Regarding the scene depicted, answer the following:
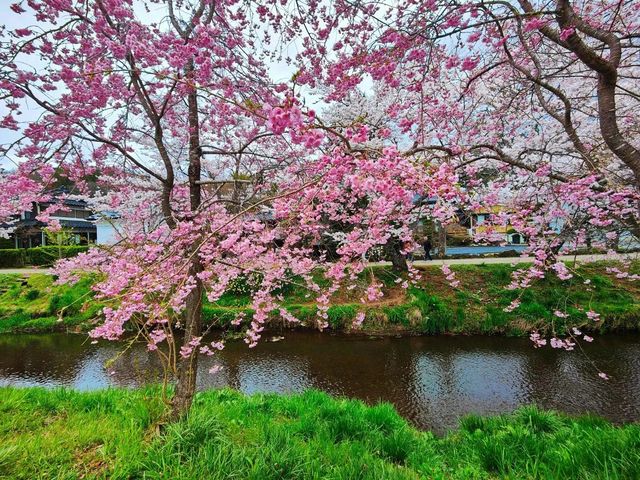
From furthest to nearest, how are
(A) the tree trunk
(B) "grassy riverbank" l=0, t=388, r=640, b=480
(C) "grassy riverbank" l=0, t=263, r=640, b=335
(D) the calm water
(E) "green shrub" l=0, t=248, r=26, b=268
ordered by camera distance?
(E) "green shrub" l=0, t=248, r=26, b=268
(C) "grassy riverbank" l=0, t=263, r=640, b=335
(D) the calm water
(A) the tree trunk
(B) "grassy riverbank" l=0, t=388, r=640, b=480

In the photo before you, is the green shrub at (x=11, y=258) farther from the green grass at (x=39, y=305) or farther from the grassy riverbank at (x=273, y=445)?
the grassy riverbank at (x=273, y=445)

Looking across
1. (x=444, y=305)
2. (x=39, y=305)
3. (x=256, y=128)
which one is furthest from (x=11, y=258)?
(x=444, y=305)

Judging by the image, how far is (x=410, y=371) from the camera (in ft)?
22.9

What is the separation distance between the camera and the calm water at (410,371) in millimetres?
5727

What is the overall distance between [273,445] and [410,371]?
528 cm

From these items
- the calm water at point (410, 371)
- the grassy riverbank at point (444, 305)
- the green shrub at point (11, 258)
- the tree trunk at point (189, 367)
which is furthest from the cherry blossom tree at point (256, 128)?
→ the green shrub at point (11, 258)

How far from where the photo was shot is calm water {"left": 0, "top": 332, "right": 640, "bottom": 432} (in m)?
5.73

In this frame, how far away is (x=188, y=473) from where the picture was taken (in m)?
2.08

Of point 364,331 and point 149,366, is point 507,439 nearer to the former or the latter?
point 364,331

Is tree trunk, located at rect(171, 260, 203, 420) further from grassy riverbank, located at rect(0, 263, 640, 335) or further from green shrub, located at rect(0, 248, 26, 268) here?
green shrub, located at rect(0, 248, 26, 268)

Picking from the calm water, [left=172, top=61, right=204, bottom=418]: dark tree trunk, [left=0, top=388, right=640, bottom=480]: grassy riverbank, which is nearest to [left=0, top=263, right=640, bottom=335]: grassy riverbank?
the calm water

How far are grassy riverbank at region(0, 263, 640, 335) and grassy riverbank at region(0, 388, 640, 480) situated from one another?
4643mm

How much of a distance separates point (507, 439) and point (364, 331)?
19.6 ft

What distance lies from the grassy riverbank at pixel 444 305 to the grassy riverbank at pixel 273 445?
4643 mm
